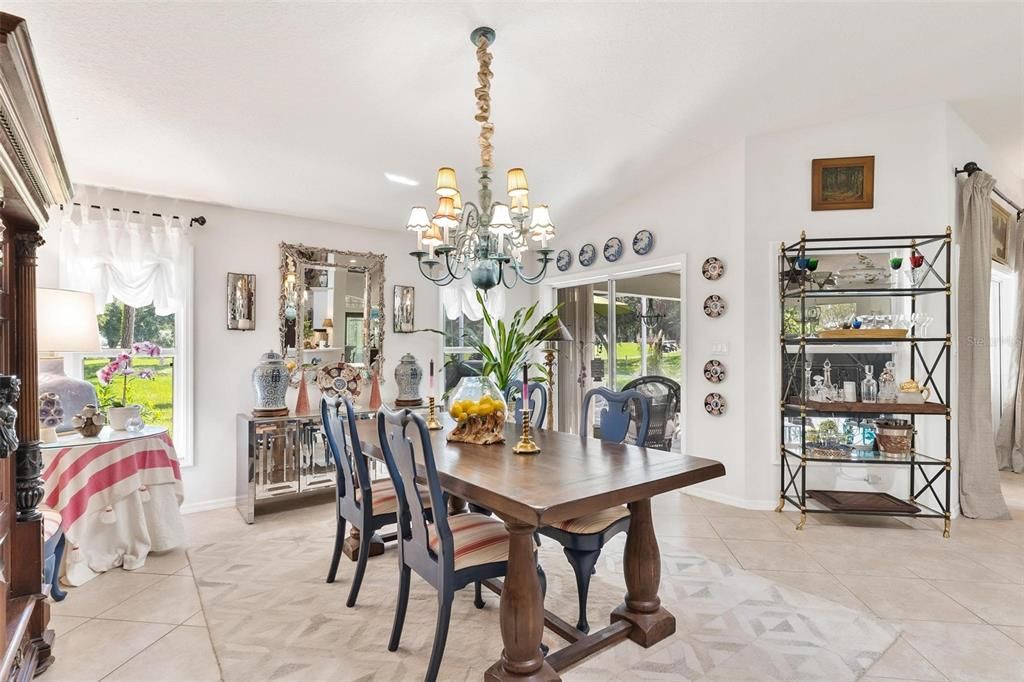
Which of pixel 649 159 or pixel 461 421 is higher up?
pixel 649 159

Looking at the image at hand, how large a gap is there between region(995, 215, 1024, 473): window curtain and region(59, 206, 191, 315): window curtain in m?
7.02

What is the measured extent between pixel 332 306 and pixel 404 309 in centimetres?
68

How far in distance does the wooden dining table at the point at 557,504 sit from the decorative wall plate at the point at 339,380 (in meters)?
2.03

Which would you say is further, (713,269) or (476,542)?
(713,269)

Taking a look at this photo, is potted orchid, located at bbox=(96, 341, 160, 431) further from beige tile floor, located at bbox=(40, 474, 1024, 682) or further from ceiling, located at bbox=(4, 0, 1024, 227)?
ceiling, located at bbox=(4, 0, 1024, 227)

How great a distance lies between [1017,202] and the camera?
16.4ft

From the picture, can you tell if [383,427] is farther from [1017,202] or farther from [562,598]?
[1017,202]

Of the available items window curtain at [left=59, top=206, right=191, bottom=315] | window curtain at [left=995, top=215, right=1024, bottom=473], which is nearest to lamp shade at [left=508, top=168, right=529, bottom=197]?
window curtain at [left=59, top=206, right=191, bottom=315]

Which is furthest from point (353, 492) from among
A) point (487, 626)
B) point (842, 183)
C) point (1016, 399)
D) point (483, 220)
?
point (1016, 399)

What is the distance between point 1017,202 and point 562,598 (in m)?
5.87

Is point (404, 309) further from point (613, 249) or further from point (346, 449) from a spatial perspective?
point (346, 449)

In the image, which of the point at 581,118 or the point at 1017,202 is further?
the point at 1017,202

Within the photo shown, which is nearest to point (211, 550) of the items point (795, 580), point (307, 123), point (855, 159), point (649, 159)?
point (307, 123)

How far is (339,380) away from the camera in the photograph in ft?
14.5
